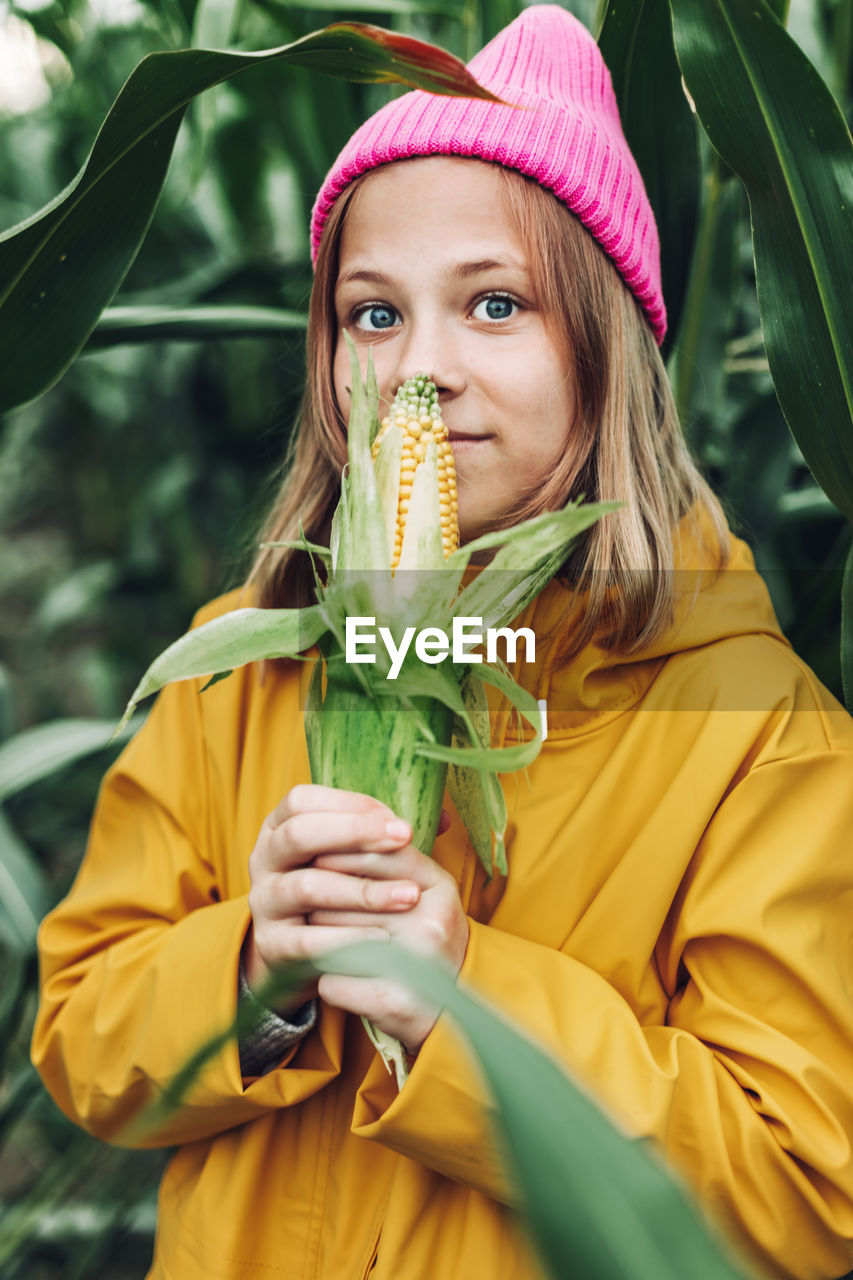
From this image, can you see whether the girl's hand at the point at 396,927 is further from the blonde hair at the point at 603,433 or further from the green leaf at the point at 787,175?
the green leaf at the point at 787,175

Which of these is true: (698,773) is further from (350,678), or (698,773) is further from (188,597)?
(188,597)

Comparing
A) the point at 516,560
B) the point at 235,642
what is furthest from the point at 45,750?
the point at 516,560

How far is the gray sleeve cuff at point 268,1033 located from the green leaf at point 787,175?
1.93 ft

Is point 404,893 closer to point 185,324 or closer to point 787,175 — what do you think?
point 787,175

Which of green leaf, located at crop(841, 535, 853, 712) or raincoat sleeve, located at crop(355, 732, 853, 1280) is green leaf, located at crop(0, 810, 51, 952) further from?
green leaf, located at crop(841, 535, 853, 712)

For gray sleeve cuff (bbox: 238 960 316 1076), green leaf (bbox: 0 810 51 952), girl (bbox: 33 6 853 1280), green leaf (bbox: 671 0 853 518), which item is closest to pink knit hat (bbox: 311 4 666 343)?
girl (bbox: 33 6 853 1280)

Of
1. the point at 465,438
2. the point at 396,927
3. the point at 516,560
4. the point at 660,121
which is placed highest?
the point at 660,121

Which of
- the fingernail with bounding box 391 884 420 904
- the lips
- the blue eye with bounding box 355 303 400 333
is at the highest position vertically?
the blue eye with bounding box 355 303 400 333

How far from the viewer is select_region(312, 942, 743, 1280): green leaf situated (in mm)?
241

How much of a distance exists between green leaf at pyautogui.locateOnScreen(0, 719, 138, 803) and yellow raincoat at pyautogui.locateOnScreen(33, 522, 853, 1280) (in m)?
0.31

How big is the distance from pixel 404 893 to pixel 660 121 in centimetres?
78

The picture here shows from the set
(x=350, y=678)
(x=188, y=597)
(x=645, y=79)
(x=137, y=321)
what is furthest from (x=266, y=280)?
(x=350, y=678)

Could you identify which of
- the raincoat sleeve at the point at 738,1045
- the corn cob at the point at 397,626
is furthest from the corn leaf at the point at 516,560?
the raincoat sleeve at the point at 738,1045

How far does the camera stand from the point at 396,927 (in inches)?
23.0
